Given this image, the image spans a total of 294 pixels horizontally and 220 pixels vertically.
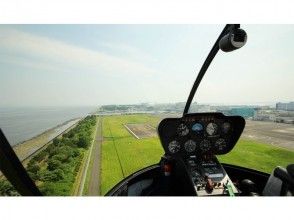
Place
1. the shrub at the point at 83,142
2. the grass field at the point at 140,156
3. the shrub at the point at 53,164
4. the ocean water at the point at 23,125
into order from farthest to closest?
the shrub at the point at 83,142 < the shrub at the point at 53,164 < the grass field at the point at 140,156 < the ocean water at the point at 23,125

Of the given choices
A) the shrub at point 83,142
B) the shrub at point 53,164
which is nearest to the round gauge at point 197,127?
the shrub at point 53,164

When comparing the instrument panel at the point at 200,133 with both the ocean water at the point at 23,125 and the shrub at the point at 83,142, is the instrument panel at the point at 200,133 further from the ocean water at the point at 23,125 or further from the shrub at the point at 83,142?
the shrub at the point at 83,142

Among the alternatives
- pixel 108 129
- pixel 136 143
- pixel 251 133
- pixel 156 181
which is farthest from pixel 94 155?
pixel 156 181

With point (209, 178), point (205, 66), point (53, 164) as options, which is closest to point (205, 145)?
point (209, 178)

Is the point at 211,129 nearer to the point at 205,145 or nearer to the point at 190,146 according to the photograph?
the point at 205,145

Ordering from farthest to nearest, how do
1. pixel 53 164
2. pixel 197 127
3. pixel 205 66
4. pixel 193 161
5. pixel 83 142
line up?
1. pixel 83 142
2. pixel 53 164
3. pixel 205 66
4. pixel 197 127
5. pixel 193 161

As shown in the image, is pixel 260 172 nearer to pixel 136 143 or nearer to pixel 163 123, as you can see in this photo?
pixel 163 123

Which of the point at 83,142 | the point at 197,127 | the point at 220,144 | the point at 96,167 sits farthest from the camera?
the point at 83,142
